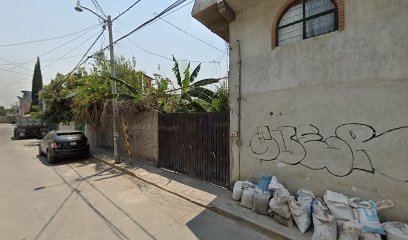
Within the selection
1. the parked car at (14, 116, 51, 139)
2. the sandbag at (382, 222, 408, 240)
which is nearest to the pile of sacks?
the sandbag at (382, 222, 408, 240)

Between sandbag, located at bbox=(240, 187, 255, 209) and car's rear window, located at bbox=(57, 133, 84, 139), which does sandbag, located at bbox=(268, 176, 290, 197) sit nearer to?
sandbag, located at bbox=(240, 187, 255, 209)

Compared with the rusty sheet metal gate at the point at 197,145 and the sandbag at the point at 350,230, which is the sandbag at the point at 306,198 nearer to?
the sandbag at the point at 350,230

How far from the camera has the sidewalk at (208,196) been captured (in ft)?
12.9

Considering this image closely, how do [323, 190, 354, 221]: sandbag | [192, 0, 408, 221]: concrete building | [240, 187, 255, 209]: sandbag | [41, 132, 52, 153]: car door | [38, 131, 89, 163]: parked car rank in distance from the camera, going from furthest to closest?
[41, 132, 52, 153]: car door
[38, 131, 89, 163]: parked car
[240, 187, 255, 209]: sandbag
[323, 190, 354, 221]: sandbag
[192, 0, 408, 221]: concrete building

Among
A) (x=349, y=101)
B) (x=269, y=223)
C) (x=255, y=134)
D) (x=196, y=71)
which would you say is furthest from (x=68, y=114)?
(x=349, y=101)

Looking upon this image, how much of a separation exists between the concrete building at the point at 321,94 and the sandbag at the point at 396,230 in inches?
10.3

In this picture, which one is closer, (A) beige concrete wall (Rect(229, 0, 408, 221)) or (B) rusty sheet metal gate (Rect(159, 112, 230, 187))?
(A) beige concrete wall (Rect(229, 0, 408, 221))

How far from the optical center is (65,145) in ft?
32.5

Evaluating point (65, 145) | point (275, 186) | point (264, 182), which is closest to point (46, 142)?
point (65, 145)

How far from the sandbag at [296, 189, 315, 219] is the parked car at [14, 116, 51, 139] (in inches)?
1052

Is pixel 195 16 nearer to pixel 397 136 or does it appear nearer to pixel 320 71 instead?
pixel 320 71

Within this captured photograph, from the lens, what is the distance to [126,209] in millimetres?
4961

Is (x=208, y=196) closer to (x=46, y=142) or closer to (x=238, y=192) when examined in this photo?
(x=238, y=192)

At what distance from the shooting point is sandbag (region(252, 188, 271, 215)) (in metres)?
4.43
